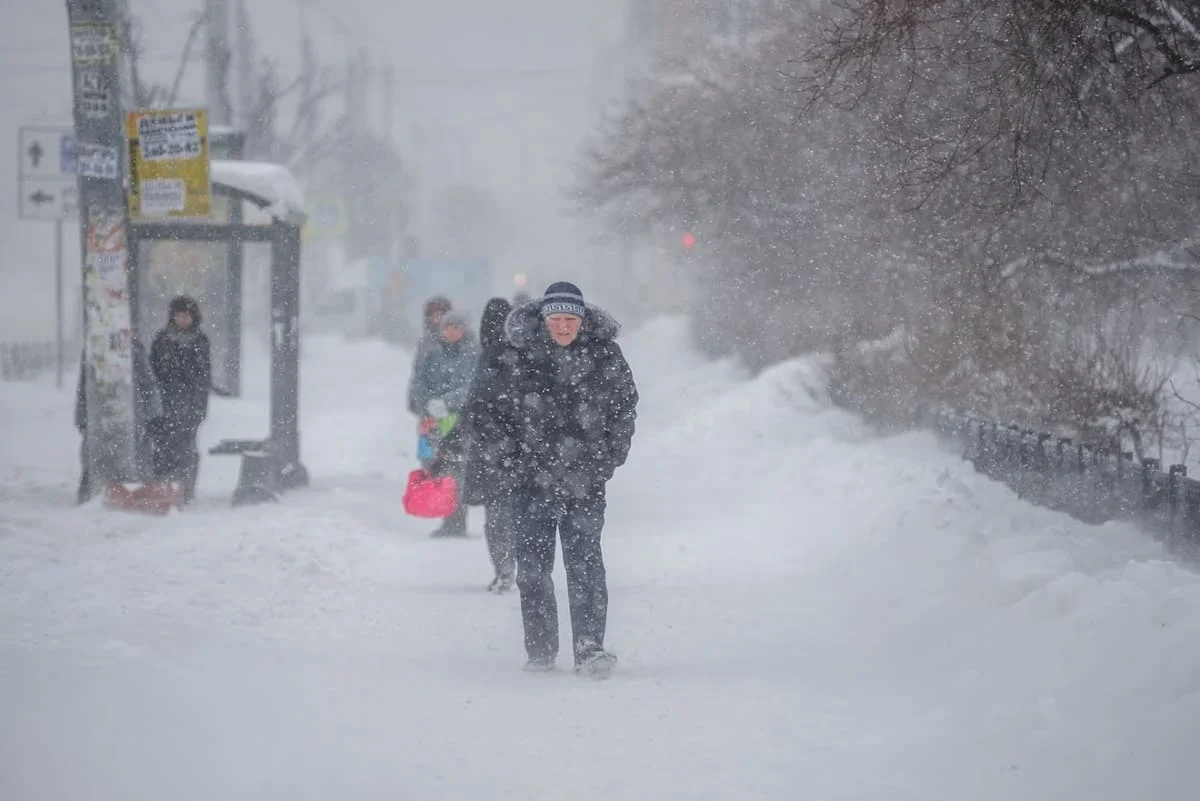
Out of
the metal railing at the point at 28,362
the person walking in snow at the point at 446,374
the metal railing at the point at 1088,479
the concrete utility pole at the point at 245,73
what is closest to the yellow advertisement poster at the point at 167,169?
the person walking in snow at the point at 446,374

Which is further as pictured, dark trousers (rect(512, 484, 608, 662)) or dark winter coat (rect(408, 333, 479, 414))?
dark winter coat (rect(408, 333, 479, 414))

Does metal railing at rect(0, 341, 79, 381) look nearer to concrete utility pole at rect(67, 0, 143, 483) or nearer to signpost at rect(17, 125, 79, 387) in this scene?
signpost at rect(17, 125, 79, 387)

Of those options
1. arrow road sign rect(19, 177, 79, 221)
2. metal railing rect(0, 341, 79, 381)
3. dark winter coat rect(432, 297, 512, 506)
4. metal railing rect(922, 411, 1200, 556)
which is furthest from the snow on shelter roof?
metal railing rect(0, 341, 79, 381)

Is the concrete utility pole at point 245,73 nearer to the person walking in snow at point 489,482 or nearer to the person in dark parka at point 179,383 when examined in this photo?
the person in dark parka at point 179,383

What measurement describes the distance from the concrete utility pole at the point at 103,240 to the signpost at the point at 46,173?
2997mm

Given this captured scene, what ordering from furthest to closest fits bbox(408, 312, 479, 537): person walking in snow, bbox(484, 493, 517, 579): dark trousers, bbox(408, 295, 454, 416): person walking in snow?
bbox(408, 295, 454, 416): person walking in snow < bbox(408, 312, 479, 537): person walking in snow < bbox(484, 493, 517, 579): dark trousers

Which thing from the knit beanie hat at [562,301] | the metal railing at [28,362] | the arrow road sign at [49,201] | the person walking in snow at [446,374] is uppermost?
the arrow road sign at [49,201]

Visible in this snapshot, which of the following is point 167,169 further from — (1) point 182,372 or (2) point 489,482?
(2) point 489,482

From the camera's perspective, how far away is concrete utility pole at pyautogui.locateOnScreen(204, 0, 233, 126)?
803 inches

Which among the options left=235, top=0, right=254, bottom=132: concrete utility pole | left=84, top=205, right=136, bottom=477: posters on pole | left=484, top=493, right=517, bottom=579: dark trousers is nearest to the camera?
left=484, top=493, right=517, bottom=579: dark trousers

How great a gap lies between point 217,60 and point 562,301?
59.9 feet

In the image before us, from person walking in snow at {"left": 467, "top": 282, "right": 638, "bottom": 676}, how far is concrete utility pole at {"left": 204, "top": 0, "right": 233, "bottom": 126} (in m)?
16.4

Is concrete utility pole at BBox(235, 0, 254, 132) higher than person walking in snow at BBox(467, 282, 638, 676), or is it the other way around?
concrete utility pole at BBox(235, 0, 254, 132)

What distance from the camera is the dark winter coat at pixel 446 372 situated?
948 cm
